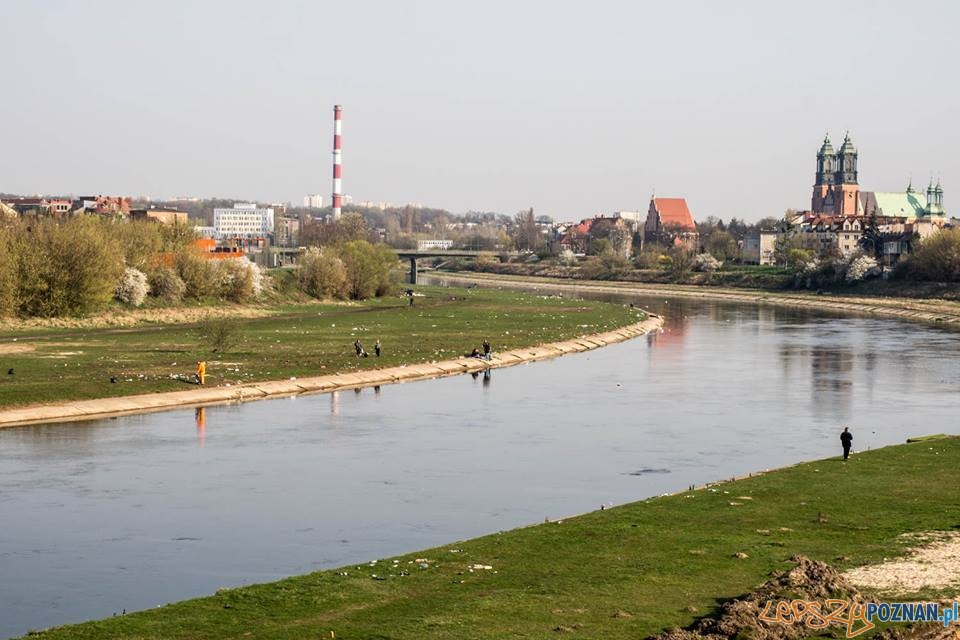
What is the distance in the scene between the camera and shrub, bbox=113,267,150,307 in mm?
107438

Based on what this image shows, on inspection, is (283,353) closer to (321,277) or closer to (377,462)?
(377,462)

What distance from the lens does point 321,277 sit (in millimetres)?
138750

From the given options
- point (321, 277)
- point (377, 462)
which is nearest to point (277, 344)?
point (377, 462)

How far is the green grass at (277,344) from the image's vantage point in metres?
64.2

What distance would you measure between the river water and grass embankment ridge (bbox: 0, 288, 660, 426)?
255cm

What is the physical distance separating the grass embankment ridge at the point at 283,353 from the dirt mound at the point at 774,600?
37.2 meters

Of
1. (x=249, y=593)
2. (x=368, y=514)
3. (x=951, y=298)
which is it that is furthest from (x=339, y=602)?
(x=951, y=298)

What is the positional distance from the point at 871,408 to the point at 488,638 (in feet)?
142

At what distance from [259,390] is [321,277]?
74560 mm

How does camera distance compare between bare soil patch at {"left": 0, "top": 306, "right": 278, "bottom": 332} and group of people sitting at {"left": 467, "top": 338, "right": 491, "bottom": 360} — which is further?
bare soil patch at {"left": 0, "top": 306, "right": 278, "bottom": 332}

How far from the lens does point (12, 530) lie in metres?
35.2

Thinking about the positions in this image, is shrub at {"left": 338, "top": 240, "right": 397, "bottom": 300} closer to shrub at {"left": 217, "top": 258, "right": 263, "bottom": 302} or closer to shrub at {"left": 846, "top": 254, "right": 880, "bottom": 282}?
shrub at {"left": 217, "top": 258, "right": 263, "bottom": 302}

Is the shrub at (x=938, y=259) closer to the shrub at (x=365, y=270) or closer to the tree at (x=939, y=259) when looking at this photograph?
the tree at (x=939, y=259)

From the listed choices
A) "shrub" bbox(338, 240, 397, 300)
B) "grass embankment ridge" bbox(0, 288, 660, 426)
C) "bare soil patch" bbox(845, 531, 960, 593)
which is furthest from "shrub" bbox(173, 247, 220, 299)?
"bare soil patch" bbox(845, 531, 960, 593)
